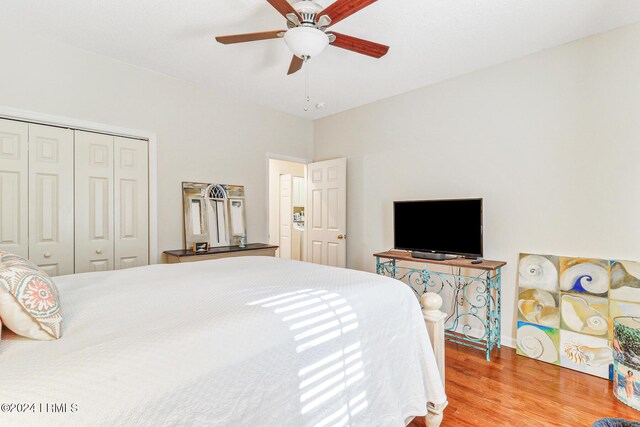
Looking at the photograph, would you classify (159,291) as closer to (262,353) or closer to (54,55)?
(262,353)

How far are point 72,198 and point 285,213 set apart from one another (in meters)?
3.77

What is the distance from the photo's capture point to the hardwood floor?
1.92 meters

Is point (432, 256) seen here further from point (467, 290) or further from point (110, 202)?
point (110, 202)

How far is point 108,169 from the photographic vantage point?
2.98 m

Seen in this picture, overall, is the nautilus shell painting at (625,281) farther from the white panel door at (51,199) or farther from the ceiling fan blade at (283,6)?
the white panel door at (51,199)

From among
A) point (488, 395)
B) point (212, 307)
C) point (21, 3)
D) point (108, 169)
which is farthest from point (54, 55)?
point (488, 395)

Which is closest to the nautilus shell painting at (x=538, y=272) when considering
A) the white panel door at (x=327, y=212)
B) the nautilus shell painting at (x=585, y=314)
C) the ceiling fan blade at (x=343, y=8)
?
the nautilus shell painting at (x=585, y=314)

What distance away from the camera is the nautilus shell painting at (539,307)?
2660mm

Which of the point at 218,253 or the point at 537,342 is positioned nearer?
the point at 537,342

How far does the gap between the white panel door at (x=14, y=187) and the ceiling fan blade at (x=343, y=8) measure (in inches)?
103

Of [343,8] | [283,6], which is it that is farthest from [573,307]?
[283,6]

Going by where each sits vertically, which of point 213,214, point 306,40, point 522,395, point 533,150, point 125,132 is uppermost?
point 306,40

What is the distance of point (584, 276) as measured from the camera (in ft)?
8.36

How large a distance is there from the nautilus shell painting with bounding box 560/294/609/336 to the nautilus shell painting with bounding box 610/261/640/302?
0.10 metres
